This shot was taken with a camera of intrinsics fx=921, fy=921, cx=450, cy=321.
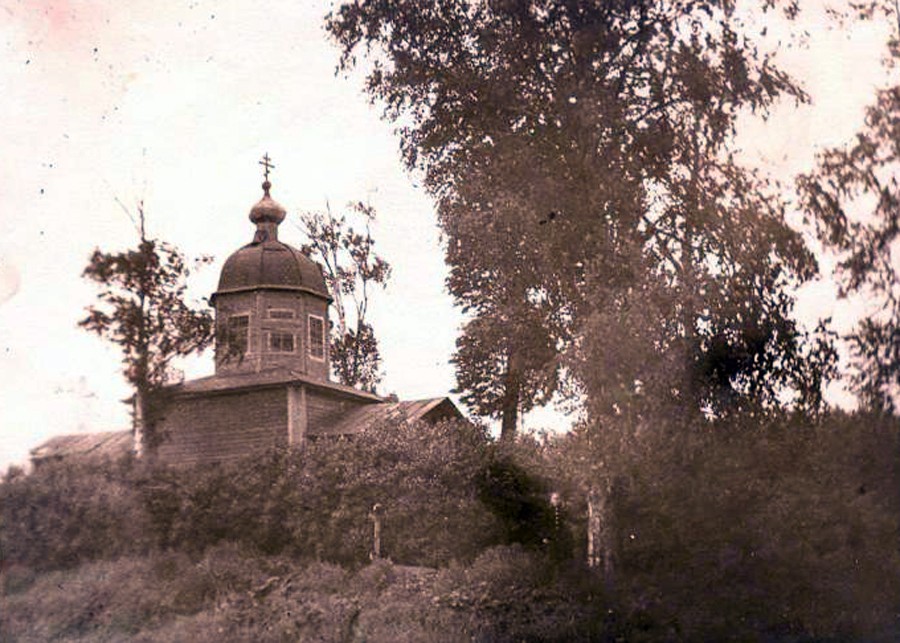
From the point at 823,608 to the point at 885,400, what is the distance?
159 inches

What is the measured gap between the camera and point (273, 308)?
29938 millimetres

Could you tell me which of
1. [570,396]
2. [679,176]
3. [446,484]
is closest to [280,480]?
[446,484]

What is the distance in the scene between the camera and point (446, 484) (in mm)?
20812

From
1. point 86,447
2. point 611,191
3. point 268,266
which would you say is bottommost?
point 86,447

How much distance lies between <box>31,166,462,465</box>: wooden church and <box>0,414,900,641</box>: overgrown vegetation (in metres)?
3.73

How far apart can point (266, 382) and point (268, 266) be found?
485 cm

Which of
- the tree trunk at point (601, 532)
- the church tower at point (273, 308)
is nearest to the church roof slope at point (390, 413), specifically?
the church tower at point (273, 308)

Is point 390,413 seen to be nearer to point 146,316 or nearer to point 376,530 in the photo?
point 376,530

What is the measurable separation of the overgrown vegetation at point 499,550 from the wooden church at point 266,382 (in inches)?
147

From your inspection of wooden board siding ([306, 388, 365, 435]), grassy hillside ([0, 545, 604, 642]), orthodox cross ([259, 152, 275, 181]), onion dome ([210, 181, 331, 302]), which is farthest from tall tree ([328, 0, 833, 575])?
onion dome ([210, 181, 331, 302])

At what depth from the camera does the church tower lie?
2956cm

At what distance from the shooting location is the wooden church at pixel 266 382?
1057 inches

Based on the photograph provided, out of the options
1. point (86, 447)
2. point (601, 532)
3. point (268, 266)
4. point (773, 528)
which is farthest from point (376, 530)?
point (268, 266)

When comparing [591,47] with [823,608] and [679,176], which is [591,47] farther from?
[823,608]
